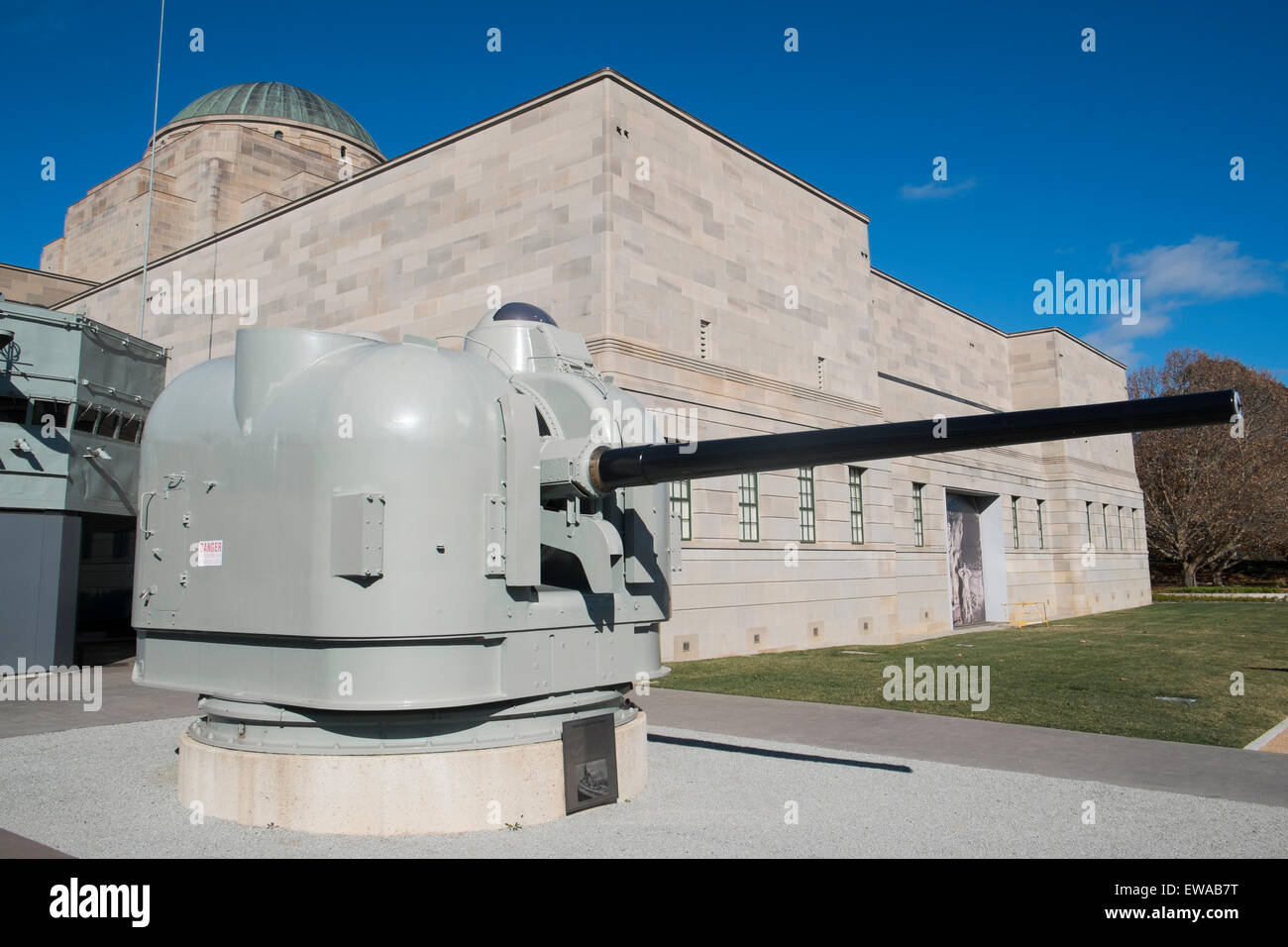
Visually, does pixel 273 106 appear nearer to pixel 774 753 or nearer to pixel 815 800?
pixel 774 753

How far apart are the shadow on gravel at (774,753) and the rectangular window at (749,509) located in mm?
9919

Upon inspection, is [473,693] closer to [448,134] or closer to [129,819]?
[129,819]

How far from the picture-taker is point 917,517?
27.0 meters

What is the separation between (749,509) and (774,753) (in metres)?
11.0

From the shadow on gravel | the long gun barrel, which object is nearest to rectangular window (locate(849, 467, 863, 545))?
the shadow on gravel

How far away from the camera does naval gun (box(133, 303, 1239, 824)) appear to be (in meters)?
5.48

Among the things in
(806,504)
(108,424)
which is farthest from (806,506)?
(108,424)

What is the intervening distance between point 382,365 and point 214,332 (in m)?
20.2

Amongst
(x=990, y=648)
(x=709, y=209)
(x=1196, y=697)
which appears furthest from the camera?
(x=990, y=648)

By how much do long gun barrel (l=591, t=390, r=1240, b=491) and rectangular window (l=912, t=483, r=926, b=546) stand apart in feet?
72.6

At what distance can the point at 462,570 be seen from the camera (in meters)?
5.61

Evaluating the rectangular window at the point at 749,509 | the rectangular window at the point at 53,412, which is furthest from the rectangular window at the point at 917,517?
the rectangular window at the point at 53,412

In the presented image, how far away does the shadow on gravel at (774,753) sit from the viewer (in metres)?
7.79
